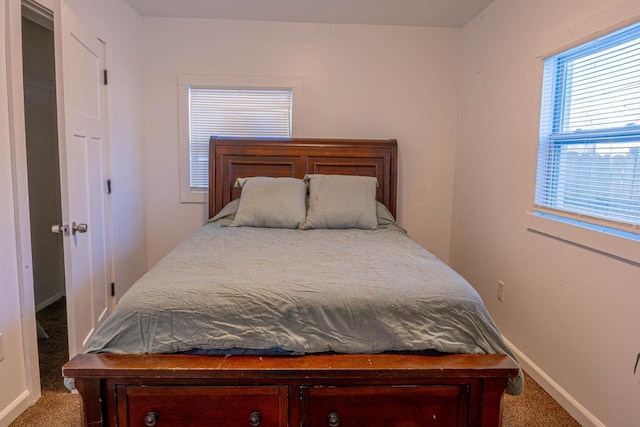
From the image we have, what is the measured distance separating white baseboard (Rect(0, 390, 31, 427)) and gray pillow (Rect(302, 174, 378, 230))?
1798 millimetres

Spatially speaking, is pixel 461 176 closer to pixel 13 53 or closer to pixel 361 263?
pixel 361 263

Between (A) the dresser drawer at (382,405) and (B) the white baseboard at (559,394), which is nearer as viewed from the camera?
(A) the dresser drawer at (382,405)

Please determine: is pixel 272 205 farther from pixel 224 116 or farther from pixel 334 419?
pixel 334 419

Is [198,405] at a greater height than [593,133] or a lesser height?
lesser

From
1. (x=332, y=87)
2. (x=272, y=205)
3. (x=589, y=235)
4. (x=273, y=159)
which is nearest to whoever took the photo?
(x=589, y=235)

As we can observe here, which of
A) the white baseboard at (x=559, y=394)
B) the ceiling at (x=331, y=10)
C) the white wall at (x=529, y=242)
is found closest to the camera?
the white wall at (x=529, y=242)

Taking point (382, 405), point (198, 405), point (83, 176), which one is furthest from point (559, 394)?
point (83, 176)

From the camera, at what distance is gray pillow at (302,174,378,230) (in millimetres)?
2898

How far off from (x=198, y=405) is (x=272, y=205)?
154cm

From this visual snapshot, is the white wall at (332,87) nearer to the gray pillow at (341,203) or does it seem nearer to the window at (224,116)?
the window at (224,116)

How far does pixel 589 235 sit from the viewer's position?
1.96 metres

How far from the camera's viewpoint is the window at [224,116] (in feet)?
11.5

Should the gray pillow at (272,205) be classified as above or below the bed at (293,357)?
above

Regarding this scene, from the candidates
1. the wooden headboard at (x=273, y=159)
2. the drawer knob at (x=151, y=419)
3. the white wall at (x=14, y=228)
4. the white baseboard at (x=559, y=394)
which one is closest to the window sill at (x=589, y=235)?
the white baseboard at (x=559, y=394)
